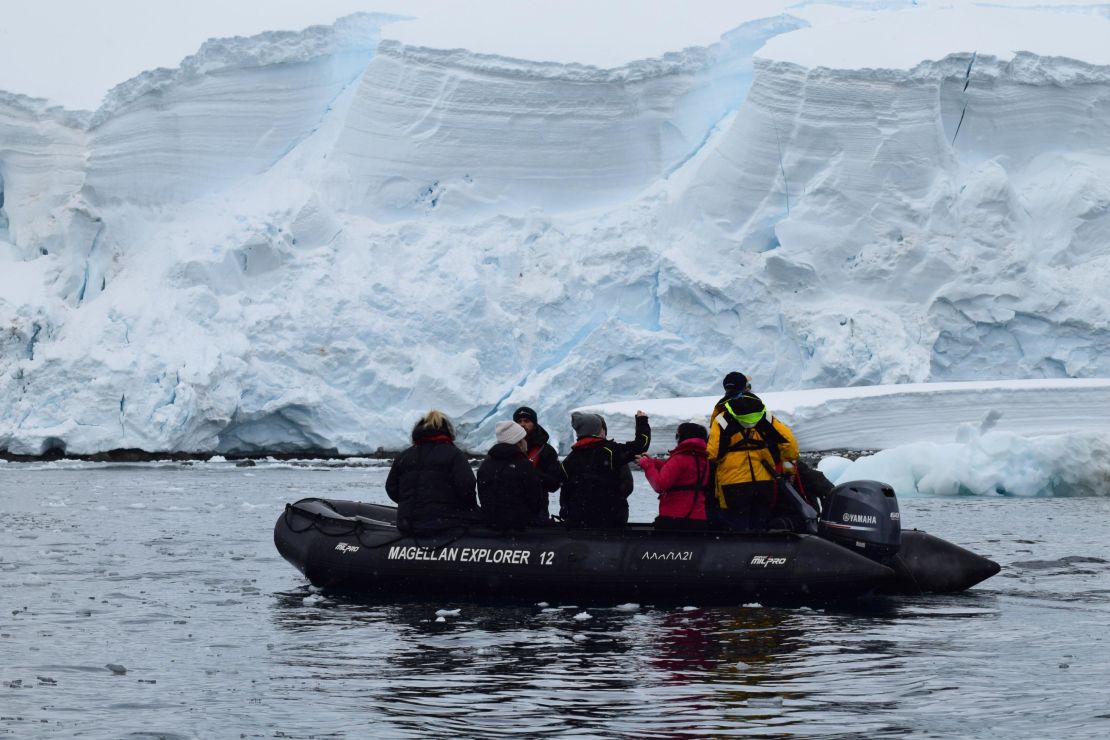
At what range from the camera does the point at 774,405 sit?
19.5 m

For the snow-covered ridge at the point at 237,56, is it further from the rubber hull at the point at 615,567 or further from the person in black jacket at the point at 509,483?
the person in black jacket at the point at 509,483

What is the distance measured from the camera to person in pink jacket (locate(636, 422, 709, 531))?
7.18 metres

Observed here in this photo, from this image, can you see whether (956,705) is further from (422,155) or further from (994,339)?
(422,155)

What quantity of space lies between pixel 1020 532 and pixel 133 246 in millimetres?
16526

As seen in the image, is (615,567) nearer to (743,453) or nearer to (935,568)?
(743,453)

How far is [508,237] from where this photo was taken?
77.9ft

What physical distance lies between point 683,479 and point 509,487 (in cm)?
87

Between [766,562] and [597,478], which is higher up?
[597,478]

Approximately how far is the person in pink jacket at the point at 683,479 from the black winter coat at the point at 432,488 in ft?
2.97

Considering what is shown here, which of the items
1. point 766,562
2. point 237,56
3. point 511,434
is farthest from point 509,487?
point 237,56

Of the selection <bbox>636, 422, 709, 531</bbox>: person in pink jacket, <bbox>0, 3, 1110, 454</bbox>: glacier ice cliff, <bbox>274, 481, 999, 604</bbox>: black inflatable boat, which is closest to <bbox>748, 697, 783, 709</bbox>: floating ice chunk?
<bbox>274, 481, 999, 604</bbox>: black inflatable boat

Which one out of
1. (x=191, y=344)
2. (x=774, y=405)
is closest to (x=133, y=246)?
(x=191, y=344)

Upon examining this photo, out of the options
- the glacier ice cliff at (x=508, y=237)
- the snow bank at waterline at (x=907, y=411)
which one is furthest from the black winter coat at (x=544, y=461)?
the glacier ice cliff at (x=508, y=237)

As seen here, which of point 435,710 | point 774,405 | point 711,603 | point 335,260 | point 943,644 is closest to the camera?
point 435,710
